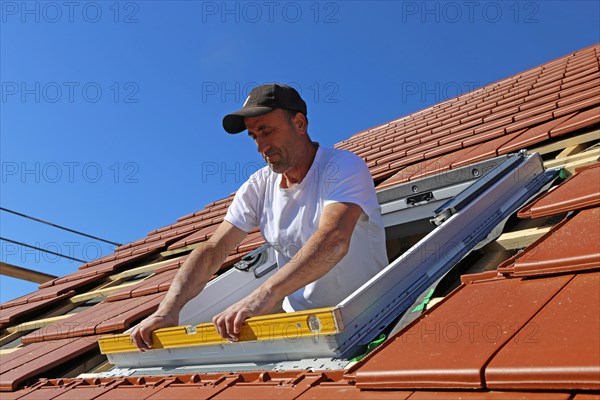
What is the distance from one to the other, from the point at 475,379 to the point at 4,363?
2808 millimetres

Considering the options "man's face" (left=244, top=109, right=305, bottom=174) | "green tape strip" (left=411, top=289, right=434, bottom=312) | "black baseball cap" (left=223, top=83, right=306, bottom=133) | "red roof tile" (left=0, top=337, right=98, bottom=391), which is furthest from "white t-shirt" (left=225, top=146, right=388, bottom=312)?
"red roof tile" (left=0, top=337, right=98, bottom=391)

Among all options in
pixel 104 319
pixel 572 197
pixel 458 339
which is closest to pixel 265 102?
pixel 572 197

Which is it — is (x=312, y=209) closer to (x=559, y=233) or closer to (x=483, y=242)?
(x=483, y=242)

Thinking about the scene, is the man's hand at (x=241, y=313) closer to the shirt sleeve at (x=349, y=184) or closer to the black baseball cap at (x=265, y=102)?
the shirt sleeve at (x=349, y=184)

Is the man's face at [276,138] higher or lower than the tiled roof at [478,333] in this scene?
higher

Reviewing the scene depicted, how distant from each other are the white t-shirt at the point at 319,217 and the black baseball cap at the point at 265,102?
0.76 ft

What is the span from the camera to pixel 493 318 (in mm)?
1266

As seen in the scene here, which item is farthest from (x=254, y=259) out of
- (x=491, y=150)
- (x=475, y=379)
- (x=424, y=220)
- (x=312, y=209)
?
(x=475, y=379)

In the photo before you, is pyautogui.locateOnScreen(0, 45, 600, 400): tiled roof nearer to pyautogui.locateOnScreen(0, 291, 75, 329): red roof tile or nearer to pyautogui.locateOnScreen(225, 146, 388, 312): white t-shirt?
pyautogui.locateOnScreen(225, 146, 388, 312): white t-shirt

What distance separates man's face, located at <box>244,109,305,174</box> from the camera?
7.64 feet

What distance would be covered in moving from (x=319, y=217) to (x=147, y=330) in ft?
2.63

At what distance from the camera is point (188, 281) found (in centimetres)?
250

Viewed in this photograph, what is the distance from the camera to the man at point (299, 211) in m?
2.05

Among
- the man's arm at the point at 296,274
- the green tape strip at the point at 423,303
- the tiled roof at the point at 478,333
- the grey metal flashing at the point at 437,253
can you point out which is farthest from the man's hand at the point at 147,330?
the green tape strip at the point at 423,303
